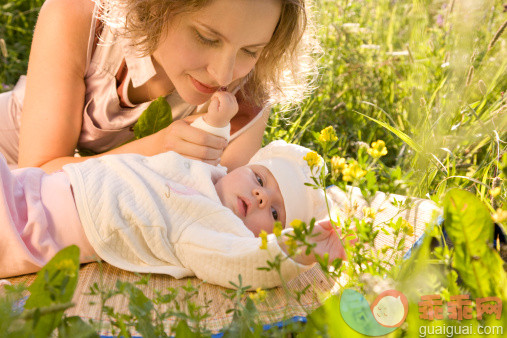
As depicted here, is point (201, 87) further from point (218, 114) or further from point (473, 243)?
point (473, 243)

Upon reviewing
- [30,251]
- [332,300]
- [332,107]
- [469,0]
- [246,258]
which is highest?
[469,0]

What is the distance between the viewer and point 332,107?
Answer: 122 inches

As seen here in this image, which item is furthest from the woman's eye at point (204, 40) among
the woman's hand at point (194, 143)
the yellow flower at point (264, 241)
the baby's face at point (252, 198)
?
the yellow flower at point (264, 241)

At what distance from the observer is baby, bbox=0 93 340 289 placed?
1.55 meters

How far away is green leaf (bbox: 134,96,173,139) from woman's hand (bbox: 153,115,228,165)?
36 centimetres

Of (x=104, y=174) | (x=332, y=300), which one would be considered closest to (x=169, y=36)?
(x=104, y=174)

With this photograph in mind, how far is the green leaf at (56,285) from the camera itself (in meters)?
0.97

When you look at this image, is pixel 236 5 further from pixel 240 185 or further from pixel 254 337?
pixel 254 337

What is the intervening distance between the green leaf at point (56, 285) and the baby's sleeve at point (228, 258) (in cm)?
52

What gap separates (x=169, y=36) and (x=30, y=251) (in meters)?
0.86

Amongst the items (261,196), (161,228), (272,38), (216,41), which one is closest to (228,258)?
(161,228)

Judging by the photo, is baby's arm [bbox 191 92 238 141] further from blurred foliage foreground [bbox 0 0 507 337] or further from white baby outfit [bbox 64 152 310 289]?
blurred foliage foreground [bbox 0 0 507 337]

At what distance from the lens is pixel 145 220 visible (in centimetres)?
164

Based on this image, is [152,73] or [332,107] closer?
[152,73]
